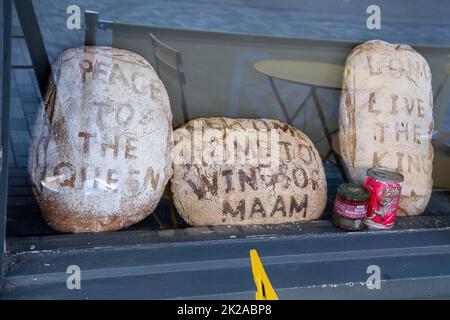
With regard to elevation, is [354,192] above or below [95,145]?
below

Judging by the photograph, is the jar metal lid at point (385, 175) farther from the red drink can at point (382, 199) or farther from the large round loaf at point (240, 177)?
the large round loaf at point (240, 177)

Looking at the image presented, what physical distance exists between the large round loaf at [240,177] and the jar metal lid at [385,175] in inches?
9.5

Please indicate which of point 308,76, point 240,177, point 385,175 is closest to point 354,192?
point 385,175

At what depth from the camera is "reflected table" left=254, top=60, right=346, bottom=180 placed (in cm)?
269

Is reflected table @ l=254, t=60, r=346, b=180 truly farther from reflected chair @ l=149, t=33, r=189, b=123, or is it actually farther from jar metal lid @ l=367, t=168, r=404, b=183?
reflected chair @ l=149, t=33, r=189, b=123

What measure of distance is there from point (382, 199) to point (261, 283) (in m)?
0.71

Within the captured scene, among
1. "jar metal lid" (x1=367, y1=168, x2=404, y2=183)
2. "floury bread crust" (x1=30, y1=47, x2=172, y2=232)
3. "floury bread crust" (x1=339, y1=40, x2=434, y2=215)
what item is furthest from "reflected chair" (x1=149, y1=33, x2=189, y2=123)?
"jar metal lid" (x1=367, y1=168, x2=404, y2=183)

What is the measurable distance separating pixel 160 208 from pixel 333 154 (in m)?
0.92

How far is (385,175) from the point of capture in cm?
241

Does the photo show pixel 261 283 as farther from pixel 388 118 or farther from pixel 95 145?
pixel 388 118

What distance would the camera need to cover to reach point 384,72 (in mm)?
2662
